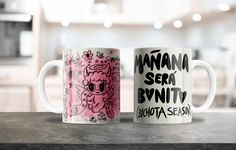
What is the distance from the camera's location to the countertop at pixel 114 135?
506mm

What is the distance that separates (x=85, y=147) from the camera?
1.64ft

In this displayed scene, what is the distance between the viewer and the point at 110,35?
3.99 m

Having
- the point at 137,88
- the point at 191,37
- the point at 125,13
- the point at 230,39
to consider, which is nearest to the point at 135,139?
the point at 137,88

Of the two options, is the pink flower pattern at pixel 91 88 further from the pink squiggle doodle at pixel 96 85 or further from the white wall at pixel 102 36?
the white wall at pixel 102 36

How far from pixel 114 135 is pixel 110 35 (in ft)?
11.2

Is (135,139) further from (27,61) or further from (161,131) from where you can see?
(27,61)

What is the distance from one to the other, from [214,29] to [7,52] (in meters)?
1.51

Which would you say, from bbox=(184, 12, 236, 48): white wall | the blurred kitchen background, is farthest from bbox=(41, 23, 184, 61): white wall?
bbox=(184, 12, 236, 48): white wall

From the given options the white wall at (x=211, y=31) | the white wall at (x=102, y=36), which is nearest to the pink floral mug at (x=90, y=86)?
the white wall at (x=211, y=31)

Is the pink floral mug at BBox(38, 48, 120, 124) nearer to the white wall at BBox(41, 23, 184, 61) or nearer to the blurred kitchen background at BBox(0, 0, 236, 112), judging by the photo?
the blurred kitchen background at BBox(0, 0, 236, 112)

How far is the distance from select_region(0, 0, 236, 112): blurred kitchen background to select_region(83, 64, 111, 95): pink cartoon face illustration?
2.33 meters

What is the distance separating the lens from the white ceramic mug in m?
0.76

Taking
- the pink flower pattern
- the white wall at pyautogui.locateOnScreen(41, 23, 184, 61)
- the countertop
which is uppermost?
the white wall at pyautogui.locateOnScreen(41, 23, 184, 61)

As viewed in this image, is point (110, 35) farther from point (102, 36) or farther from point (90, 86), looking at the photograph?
point (90, 86)
